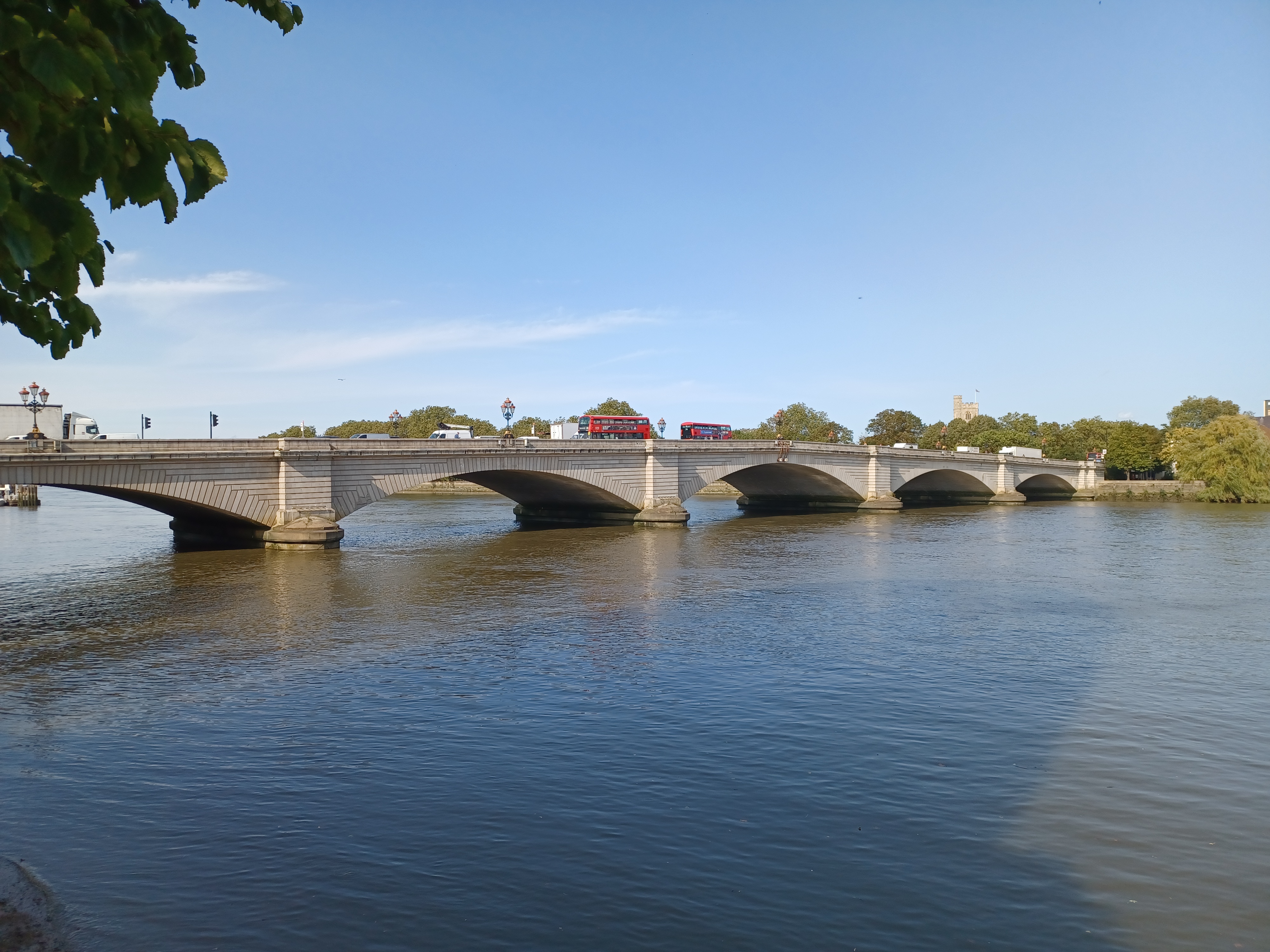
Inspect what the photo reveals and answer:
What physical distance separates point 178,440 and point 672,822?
27.4 metres

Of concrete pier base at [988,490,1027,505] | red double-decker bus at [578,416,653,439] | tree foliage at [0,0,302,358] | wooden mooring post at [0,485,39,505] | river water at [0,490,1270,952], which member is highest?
red double-decker bus at [578,416,653,439]

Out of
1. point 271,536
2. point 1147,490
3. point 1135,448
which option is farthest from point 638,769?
Answer: point 1135,448

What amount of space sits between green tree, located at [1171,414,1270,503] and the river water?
57.3 m

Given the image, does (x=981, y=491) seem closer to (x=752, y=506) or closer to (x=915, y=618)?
(x=752, y=506)

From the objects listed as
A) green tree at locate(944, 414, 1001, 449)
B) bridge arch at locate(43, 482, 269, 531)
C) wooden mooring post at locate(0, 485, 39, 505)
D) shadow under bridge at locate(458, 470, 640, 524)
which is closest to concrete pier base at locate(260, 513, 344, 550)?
bridge arch at locate(43, 482, 269, 531)

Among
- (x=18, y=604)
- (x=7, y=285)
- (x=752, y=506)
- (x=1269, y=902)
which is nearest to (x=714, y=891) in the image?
(x=1269, y=902)

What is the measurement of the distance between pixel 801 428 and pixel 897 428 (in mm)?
16098

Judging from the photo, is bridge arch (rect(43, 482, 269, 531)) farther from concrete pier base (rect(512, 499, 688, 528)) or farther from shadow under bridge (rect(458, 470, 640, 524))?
concrete pier base (rect(512, 499, 688, 528))

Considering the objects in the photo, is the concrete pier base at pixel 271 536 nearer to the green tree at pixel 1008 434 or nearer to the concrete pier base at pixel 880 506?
the concrete pier base at pixel 880 506

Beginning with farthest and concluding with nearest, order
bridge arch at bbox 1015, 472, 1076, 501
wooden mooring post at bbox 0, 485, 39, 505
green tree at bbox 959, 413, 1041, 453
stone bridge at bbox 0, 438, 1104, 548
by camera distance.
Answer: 1. green tree at bbox 959, 413, 1041, 453
2. bridge arch at bbox 1015, 472, 1076, 501
3. wooden mooring post at bbox 0, 485, 39, 505
4. stone bridge at bbox 0, 438, 1104, 548

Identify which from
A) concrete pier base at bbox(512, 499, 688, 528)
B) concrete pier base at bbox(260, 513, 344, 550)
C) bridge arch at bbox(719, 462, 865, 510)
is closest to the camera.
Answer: concrete pier base at bbox(260, 513, 344, 550)

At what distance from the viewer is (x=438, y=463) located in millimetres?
40781

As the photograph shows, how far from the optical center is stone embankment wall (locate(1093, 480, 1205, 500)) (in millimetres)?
83562

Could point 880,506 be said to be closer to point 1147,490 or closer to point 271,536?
point 1147,490
